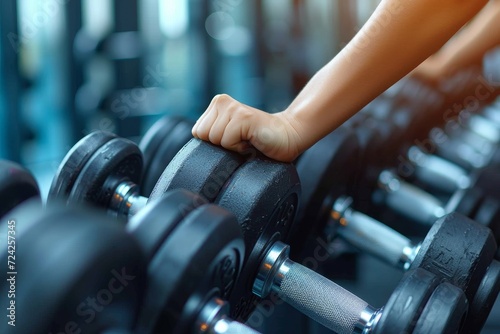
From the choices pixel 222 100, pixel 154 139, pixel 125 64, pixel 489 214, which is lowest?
pixel 125 64

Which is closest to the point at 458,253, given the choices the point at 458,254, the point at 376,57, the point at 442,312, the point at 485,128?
the point at 458,254

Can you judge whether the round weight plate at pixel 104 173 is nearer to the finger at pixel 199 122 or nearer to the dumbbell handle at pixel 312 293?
the finger at pixel 199 122

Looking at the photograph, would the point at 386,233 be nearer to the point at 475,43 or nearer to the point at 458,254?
the point at 458,254

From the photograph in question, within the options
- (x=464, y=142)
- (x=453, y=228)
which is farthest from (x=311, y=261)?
(x=464, y=142)

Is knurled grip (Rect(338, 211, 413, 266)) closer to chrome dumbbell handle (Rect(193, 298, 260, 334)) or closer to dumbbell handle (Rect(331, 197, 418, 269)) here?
dumbbell handle (Rect(331, 197, 418, 269))

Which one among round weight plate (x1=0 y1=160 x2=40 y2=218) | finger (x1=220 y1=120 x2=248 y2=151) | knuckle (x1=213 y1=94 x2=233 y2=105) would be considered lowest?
round weight plate (x1=0 y1=160 x2=40 y2=218)

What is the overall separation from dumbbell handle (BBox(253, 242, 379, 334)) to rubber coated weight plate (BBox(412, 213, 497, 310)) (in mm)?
106

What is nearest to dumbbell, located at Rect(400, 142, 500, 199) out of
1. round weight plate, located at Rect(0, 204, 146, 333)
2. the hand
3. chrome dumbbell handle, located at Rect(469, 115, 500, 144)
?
chrome dumbbell handle, located at Rect(469, 115, 500, 144)

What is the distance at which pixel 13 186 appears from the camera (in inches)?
28.1

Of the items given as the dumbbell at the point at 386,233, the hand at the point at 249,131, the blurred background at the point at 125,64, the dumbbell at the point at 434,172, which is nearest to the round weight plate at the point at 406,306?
the dumbbell at the point at 386,233

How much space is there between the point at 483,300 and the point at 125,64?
8.78 feet

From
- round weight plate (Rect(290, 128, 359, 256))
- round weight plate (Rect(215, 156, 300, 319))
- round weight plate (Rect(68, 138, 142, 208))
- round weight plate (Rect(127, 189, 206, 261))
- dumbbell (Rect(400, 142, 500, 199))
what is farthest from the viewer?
dumbbell (Rect(400, 142, 500, 199))

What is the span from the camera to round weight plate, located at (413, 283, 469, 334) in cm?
62

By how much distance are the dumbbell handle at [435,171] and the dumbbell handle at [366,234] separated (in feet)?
1.90
